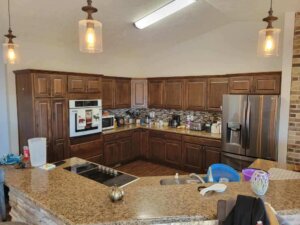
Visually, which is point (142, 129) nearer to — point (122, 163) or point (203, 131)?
point (122, 163)

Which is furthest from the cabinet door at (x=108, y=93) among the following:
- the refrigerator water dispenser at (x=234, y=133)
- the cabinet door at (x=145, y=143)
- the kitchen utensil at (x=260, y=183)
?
the kitchen utensil at (x=260, y=183)

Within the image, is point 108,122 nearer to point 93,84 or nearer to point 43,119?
point 93,84

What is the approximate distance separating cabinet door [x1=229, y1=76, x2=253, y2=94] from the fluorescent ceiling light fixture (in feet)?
5.51

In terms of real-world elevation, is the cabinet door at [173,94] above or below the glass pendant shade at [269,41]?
below

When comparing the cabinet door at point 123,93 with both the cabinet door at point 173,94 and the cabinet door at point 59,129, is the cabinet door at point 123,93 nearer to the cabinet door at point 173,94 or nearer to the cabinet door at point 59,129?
the cabinet door at point 173,94

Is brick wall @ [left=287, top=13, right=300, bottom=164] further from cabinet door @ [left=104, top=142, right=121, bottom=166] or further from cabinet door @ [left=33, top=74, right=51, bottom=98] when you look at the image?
cabinet door @ [left=33, top=74, right=51, bottom=98]

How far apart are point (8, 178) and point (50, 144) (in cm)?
182

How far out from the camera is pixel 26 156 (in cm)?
226

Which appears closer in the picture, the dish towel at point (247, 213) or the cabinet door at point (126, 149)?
the dish towel at point (247, 213)

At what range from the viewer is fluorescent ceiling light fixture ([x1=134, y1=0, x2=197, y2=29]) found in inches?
130

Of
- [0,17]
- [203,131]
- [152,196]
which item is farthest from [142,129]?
[152,196]

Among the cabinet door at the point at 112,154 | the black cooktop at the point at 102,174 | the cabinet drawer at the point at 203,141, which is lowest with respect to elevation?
the cabinet door at the point at 112,154

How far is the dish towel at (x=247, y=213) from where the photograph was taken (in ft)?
3.23

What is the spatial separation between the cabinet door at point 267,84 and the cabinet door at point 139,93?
2.61 meters
